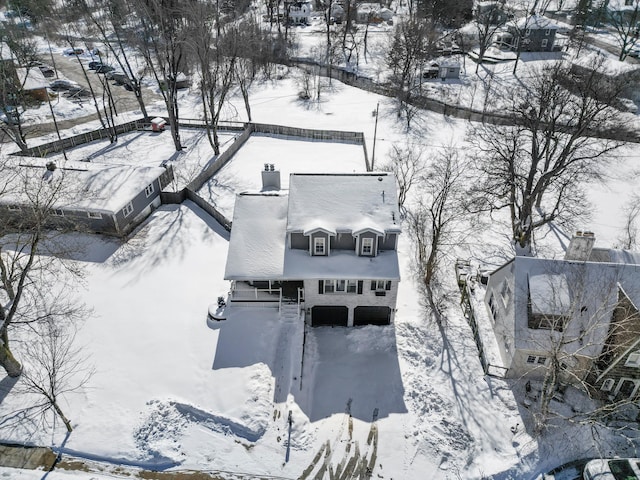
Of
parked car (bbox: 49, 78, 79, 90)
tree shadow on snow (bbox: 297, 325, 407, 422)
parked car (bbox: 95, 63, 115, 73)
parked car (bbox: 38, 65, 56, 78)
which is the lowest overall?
tree shadow on snow (bbox: 297, 325, 407, 422)

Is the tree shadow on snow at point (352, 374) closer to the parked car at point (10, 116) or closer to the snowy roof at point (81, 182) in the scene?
the snowy roof at point (81, 182)

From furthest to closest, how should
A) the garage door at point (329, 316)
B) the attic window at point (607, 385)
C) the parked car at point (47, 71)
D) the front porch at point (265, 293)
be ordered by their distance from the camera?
the parked car at point (47, 71)
the garage door at point (329, 316)
the front porch at point (265, 293)
the attic window at point (607, 385)

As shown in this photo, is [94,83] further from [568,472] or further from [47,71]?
[568,472]

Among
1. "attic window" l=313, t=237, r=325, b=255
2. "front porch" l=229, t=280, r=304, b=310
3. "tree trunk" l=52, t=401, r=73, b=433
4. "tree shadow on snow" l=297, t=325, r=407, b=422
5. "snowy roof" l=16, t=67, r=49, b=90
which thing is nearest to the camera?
"tree trunk" l=52, t=401, r=73, b=433

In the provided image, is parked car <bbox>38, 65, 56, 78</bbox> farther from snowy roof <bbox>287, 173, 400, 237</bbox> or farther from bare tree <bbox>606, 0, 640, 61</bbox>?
bare tree <bbox>606, 0, 640, 61</bbox>

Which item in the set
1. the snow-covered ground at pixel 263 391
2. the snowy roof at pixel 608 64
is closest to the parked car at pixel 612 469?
the snow-covered ground at pixel 263 391

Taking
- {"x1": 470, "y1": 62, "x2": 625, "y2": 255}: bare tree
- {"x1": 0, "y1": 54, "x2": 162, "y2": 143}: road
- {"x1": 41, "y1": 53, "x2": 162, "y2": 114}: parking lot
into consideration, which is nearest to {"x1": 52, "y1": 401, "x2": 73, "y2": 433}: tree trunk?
{"x1": 470, "y1": 62, "x2": 625, "y2": 255}: bare tree
